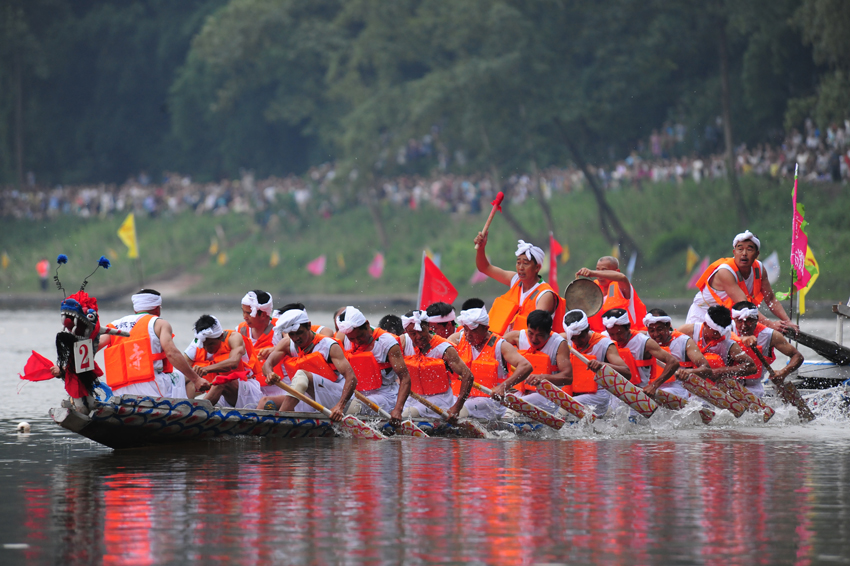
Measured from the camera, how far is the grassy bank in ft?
116

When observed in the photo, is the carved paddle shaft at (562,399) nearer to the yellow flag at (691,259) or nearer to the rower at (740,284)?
the rower at (740,284)

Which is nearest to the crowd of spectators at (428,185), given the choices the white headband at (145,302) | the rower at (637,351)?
the rower at (637,351)

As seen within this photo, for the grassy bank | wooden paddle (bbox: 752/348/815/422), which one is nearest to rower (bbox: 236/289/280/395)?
wooden paddle (bbox: 752/348/815/422)

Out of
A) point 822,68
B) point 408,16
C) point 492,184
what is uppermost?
point 408,16

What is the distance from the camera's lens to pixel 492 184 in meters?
43.1

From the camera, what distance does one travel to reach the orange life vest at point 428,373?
12641 mm

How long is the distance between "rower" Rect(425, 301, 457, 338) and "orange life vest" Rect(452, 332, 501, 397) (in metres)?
0.21

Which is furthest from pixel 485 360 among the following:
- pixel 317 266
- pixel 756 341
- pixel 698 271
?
pixel 317 266

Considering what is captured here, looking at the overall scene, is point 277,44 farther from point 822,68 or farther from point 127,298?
point 822,68

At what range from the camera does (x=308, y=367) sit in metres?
12.4

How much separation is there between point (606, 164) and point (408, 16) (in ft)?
26.6

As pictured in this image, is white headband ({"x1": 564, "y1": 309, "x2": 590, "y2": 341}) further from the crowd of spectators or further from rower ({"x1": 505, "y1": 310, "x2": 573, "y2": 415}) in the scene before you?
the crowd of spectators

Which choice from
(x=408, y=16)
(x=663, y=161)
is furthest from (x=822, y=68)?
(x=408, y=16)

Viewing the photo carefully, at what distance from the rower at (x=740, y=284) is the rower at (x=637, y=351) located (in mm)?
834
